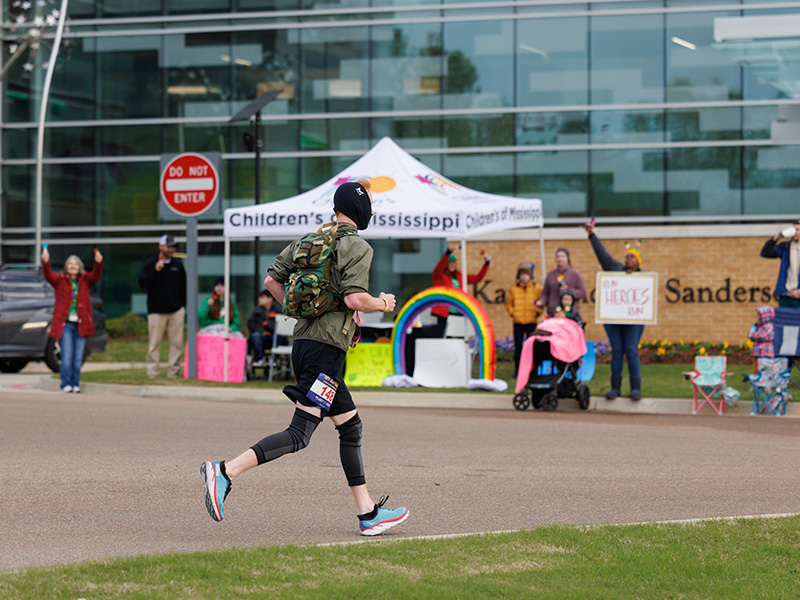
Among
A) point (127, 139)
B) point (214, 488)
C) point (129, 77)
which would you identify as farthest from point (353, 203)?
point (129, 77)

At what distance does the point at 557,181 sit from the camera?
85.0 ft

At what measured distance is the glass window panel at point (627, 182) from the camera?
25406 millimetres

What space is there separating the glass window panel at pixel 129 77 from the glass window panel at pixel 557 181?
976 cm

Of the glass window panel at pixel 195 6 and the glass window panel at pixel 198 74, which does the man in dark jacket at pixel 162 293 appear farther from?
the glass window panel at pixel 195 6

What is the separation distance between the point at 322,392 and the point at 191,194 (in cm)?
1213

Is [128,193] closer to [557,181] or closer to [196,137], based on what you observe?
[196,137]

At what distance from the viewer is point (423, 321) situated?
18203 millimetres

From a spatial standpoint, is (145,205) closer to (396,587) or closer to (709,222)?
(709,222)

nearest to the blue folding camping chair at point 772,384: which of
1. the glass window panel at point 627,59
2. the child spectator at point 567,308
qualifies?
the child spectator at point 567,308

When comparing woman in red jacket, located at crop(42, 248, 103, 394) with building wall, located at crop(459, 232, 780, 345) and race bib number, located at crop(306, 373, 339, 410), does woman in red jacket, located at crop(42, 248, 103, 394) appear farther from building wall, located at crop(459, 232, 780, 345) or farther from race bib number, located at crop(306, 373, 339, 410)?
race bib number, located at crop(306, 373, 339, 410)

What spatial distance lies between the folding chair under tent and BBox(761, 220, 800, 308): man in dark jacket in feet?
13.4

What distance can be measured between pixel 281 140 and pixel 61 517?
21.9 meters

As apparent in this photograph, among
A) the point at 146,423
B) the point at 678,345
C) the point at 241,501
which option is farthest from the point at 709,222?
the point at 241,501

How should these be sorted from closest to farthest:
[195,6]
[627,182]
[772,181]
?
[772,181]
[627,182]
[195,6]
